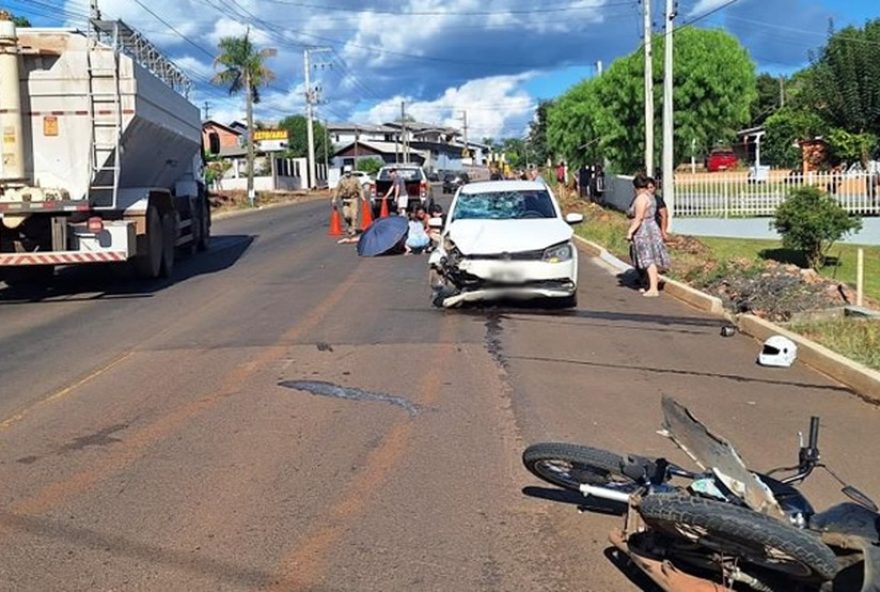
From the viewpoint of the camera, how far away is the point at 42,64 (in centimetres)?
1398

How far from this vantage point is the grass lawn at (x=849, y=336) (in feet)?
29.1

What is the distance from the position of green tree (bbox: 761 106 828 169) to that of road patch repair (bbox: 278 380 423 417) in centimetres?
2783

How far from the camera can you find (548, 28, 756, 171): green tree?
33.5m

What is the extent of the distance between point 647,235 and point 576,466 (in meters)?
9.35

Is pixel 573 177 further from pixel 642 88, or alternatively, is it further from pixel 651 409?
pixel 651 409

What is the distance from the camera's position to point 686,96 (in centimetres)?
3362

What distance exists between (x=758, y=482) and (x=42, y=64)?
12.7 meters

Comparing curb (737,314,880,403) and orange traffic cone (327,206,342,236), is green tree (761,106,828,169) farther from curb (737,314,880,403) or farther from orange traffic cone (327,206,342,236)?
curb (737,314,880,403)

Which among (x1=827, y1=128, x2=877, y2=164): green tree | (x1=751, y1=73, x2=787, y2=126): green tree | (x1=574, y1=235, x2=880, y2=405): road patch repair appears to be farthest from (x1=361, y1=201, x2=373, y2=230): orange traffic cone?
(x1=751, y1=73, x2=787, y2=126): green tree

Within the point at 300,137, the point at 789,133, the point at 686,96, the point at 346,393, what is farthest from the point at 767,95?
the point at 346,393

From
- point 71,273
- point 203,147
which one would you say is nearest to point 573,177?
point 203,147

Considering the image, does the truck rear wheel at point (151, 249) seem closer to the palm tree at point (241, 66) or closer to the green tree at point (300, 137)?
the palm tree at point (241, 66)

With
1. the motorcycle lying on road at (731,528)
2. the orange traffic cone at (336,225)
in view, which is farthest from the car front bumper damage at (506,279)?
the orange traffic cone at (336,225)

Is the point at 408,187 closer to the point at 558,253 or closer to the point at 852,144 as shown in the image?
the point at 852,144
